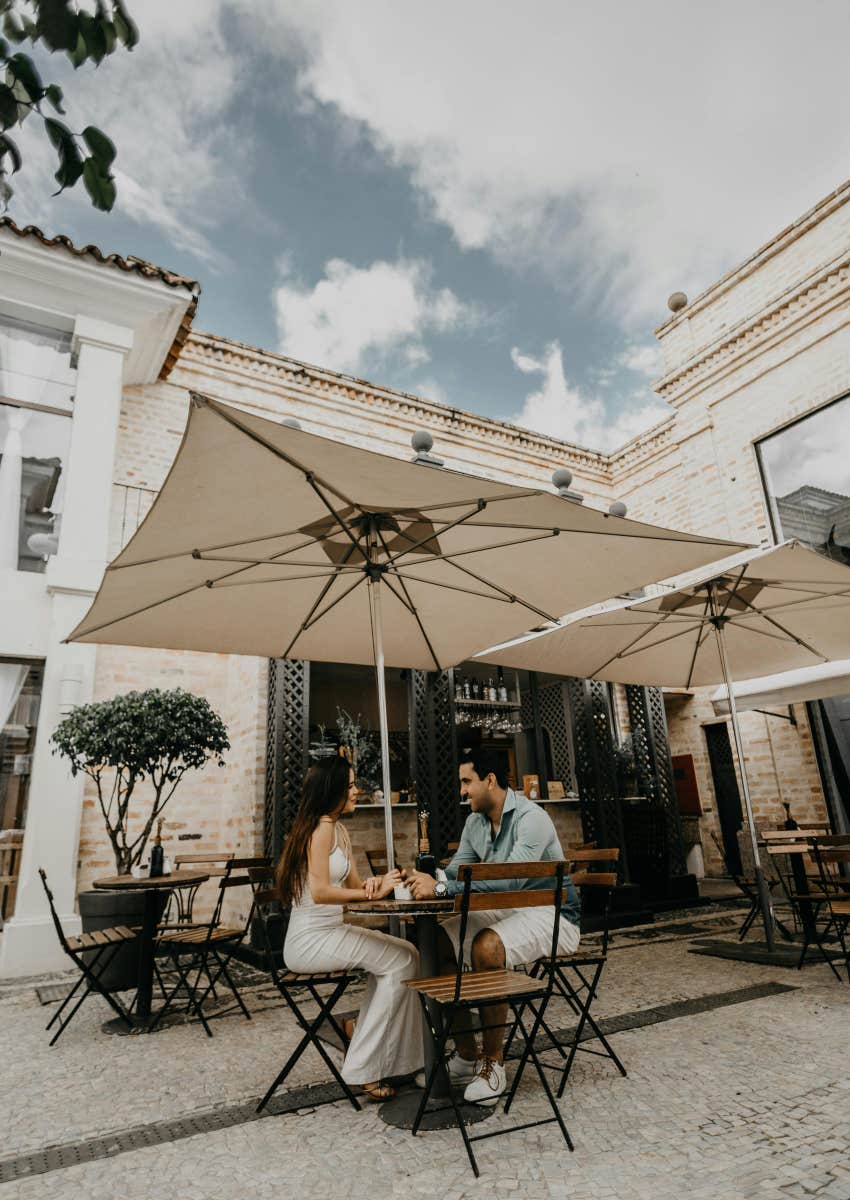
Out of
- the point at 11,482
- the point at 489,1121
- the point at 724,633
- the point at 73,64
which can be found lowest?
the point at 489,1121

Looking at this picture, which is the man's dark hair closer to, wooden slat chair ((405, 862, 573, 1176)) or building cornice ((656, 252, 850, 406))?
wooden slat chair ((405, 862, 573, 1176))

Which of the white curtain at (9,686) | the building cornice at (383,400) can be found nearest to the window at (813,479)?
the building cornice at (383,400)

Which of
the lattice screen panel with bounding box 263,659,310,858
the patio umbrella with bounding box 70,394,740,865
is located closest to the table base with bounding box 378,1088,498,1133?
the patio umbrella with bounding box 70,394,740,865

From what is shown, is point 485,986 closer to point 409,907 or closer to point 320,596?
point 409,907

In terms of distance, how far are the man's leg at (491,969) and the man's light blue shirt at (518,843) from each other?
205mm

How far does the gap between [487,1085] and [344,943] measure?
2.46 feet

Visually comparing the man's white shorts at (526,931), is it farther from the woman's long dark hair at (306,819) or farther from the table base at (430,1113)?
the woman's long dark hair at (306,819)

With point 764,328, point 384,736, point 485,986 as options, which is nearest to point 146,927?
point 384,736

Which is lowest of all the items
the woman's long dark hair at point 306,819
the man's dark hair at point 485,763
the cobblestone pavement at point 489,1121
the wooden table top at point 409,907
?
the cobblestone pavement at point 489,1121

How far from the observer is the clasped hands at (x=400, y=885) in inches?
104

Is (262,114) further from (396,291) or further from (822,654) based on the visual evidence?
(822,654)

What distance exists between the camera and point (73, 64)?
1494mm

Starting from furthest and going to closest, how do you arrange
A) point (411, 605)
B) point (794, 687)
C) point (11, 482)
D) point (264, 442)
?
point (11, 482) → point (794, 687) → point (411, 605) → point (264, 442)

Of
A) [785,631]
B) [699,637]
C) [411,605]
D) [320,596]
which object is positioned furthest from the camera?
[699,637]
